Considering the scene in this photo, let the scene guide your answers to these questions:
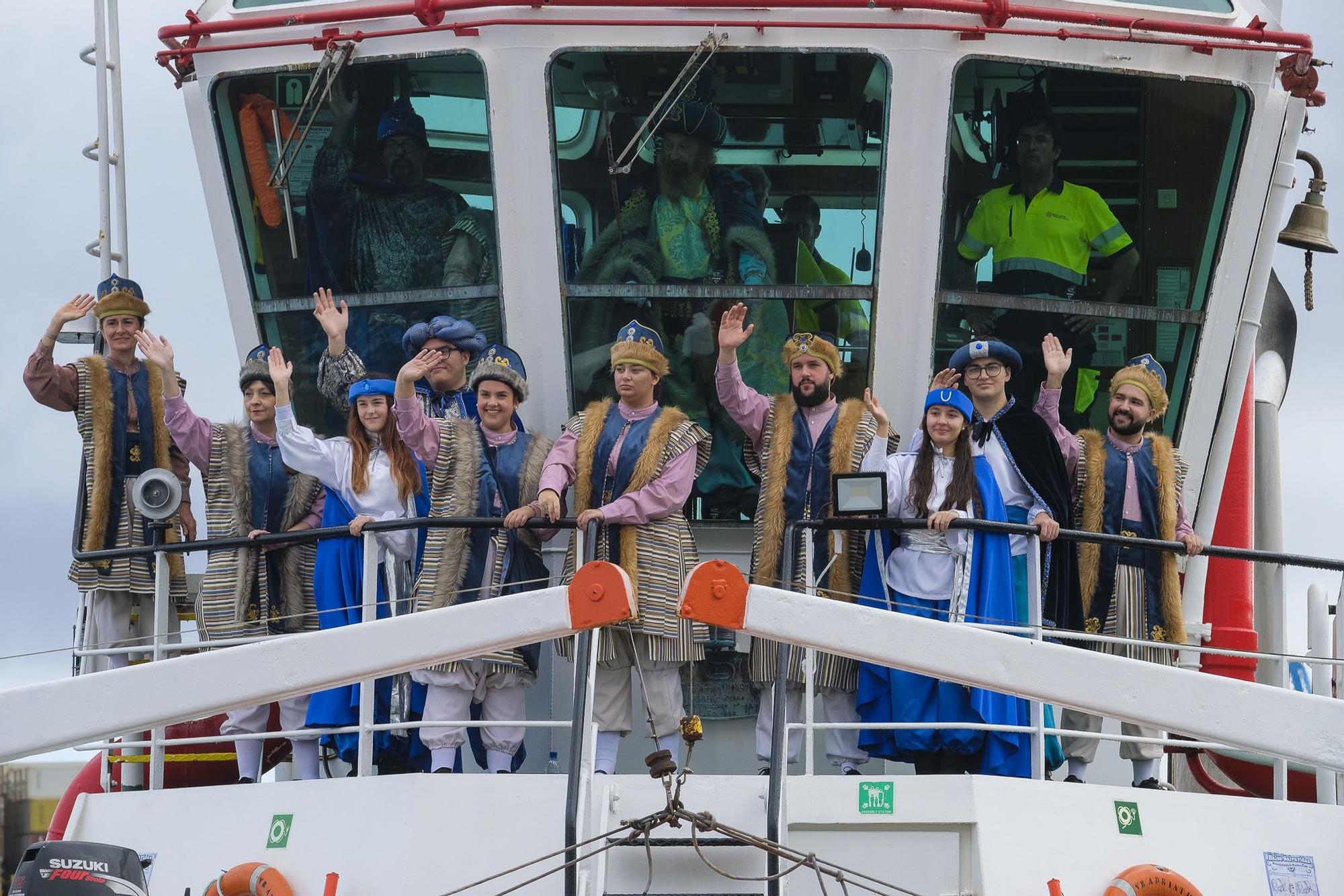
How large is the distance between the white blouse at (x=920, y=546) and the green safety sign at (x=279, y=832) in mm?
2620

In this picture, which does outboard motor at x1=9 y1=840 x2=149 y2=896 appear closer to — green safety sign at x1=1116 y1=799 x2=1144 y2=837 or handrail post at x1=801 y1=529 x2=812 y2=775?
handrail post at x1=801 y1=529 x2=812 y2=775

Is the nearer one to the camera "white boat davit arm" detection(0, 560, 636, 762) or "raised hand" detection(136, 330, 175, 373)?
"white boat davit arm" detection(0, 560, 636, 762)

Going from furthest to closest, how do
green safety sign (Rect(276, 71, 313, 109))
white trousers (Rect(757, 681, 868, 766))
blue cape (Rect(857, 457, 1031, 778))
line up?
green safety sign (Rect(276, 71, 313, 109)) < white trousers (Rect(757, 681, 868, 766)) < blue cape (Rect(857, 457, 1031, 778))

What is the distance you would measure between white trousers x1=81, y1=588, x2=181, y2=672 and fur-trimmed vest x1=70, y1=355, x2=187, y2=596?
0.31 ft

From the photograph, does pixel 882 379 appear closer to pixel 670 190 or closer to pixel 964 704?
pixel 670 190

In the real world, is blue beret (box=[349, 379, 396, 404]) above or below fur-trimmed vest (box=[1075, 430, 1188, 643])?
above

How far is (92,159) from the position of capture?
971 centimetres

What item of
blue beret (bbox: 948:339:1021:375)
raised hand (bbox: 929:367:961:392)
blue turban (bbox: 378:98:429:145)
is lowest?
raised hand (bbox: 929:367:961:392)

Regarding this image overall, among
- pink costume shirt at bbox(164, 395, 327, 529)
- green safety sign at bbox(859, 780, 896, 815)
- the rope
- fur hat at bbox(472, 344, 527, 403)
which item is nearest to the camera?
green safety sign at bbox(859, 780, 896, 815)

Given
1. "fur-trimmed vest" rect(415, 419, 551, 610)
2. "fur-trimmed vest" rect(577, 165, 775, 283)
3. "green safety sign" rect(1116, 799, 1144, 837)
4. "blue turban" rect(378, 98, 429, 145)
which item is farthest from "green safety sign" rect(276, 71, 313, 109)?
"green safety sign" rect(1116, 799, 1144, 837)

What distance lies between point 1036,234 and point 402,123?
3.17m

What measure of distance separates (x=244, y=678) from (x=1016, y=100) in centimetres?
519

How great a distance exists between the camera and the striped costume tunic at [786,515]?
7.69 metres

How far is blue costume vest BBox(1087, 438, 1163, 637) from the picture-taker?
26.4 feet
